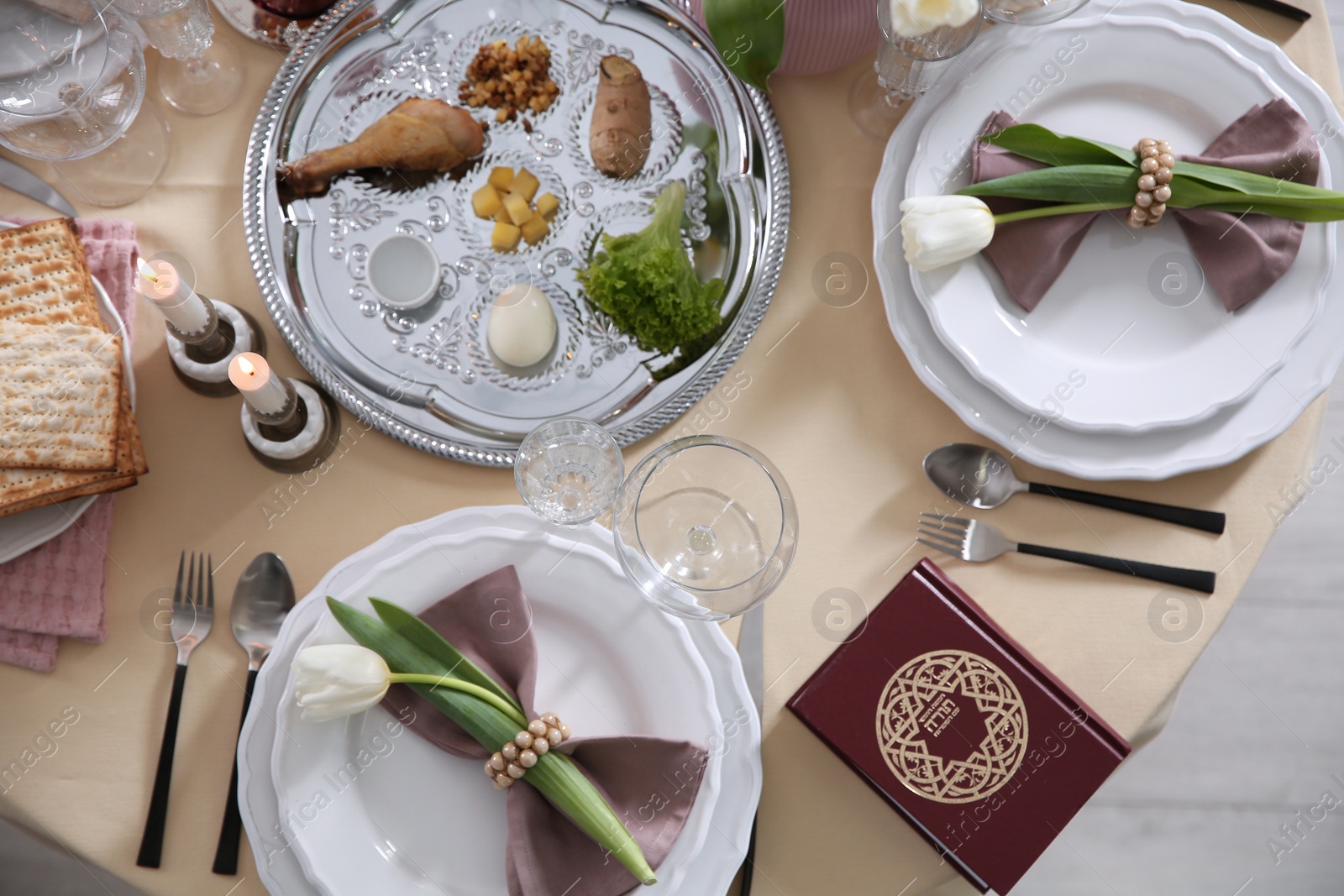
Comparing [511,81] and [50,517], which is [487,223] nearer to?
[511,81]

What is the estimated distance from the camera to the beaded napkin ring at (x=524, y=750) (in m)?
0.91

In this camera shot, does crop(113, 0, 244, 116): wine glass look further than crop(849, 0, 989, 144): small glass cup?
Yes

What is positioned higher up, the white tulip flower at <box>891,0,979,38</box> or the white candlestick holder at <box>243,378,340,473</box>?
the white tulip flower at <box>891,0,979,38</box>

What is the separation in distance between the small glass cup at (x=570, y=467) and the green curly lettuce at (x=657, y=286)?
15 cm

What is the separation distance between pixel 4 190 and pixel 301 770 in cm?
87

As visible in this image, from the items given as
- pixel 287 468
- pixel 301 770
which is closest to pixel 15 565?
pixel 287 468

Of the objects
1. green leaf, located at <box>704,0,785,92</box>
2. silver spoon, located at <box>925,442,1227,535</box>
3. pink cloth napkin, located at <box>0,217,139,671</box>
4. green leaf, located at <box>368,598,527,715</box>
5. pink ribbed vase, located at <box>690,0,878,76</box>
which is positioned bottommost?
pink cloth napkin, located at <box>0,217,139,671</box>

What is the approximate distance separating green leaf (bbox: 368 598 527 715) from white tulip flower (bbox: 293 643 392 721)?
0.04 meters

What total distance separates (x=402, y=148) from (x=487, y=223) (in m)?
0.15

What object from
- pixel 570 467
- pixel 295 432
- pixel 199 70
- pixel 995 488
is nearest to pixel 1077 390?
pixel 995 488

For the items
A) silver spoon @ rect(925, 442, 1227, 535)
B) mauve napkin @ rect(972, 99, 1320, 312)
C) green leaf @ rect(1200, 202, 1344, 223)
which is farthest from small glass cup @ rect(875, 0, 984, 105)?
→ silver spoon @ rect(925, 442, 1227, 535)

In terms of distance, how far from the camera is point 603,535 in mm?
989

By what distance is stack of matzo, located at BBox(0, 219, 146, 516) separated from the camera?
0.96 m

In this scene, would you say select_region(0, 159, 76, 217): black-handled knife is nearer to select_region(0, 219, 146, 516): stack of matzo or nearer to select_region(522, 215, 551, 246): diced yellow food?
select_region(0, 219, 146, 516): stack of matzo
